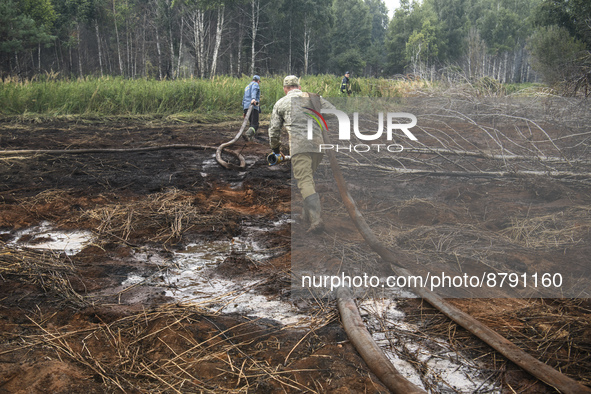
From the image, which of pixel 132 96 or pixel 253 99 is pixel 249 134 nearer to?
pixel 253 99

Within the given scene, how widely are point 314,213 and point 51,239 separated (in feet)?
9.30

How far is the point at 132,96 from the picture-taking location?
13.9m

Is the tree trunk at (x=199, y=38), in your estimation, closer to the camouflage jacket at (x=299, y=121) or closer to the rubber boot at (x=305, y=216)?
the camouflage jacket at (x=299, y=121)

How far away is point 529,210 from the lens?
17.7ft

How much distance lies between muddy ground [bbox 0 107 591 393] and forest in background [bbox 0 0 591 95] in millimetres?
4246

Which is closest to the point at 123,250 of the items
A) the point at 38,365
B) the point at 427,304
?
the point at 38,365

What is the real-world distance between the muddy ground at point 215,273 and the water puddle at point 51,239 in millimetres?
120

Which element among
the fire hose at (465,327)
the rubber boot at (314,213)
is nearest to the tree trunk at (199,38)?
the rubber boot at (314,213)

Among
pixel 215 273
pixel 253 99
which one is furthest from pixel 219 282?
pixel 253 99

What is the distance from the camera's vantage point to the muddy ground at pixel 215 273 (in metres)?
2.43

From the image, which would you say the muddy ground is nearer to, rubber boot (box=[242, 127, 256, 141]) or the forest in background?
rubber boot (box=[242, 127, 256, 141])

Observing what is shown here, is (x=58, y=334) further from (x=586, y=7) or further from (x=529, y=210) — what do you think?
(x=586, y=7)

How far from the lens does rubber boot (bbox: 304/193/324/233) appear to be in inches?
196

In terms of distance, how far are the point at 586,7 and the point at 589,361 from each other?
24568mm
